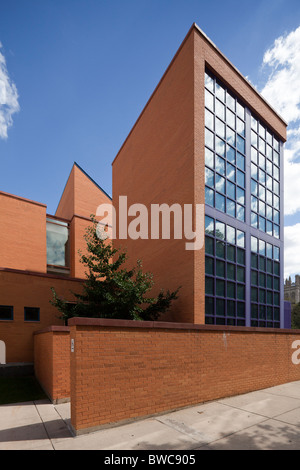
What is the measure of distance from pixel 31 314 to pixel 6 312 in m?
1.17

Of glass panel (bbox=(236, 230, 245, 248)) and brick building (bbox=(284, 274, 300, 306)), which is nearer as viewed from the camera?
glass panel (bbox=(236, 230, 245, 248))

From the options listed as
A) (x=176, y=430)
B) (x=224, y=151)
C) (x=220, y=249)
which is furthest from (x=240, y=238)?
(x=176, y=430)

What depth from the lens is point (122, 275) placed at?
37.2ft

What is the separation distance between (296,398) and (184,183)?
29.8 feet

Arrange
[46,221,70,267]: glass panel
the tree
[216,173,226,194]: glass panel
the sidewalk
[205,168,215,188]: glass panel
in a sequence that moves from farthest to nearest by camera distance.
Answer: [46,221,70,267]: glass panel < [216,173,226,194]: glass panel < [205,168,215,188]: glass panel < the tree < the sidewalk

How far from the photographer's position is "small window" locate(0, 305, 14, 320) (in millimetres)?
13546

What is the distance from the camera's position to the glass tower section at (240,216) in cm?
1283

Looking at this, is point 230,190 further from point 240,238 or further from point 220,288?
point 220,288

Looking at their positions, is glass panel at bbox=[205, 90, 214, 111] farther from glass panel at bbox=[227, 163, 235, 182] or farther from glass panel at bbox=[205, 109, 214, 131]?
glass panel at bbox=[227, 163, 235, 182]

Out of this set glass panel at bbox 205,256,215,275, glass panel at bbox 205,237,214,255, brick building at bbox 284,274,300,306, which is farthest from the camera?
brick building at bbox 284,274,300,306

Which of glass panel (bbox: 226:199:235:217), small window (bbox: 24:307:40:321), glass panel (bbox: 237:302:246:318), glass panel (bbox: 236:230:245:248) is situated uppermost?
glass panel (bbox: 226:199:235:217)

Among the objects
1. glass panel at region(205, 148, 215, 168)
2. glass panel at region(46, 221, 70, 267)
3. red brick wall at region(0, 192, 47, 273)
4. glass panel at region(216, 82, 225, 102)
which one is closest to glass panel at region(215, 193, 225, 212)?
glass panel at region(205, 148, 215, 168)

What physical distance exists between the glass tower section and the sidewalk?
453 cm

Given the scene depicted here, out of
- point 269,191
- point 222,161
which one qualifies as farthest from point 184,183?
point 269,191
